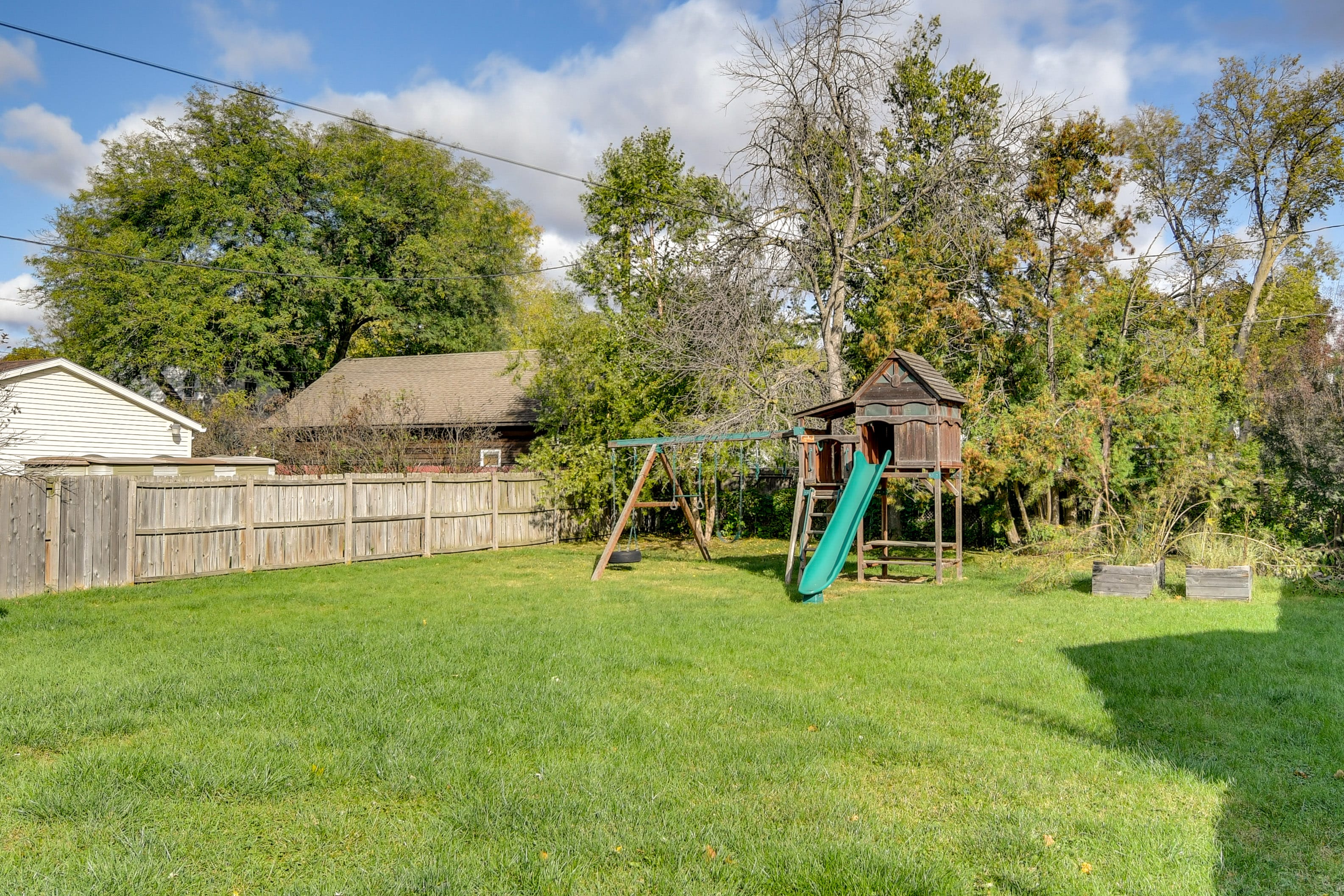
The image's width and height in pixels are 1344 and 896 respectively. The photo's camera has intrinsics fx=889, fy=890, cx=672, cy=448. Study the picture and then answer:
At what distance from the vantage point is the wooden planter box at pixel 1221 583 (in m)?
10.4

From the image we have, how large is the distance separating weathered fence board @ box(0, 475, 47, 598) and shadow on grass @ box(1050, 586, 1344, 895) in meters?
11.9

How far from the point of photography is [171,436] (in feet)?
79.2

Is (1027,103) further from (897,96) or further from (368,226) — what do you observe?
(368,226)

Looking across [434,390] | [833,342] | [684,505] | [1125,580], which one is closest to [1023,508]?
[833,342]

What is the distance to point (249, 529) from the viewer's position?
538 inches

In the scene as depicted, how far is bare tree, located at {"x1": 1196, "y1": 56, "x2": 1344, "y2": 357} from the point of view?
62.8ft

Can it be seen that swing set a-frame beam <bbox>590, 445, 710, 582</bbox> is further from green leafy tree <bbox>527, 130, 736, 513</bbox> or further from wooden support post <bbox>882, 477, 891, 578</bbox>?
green leafy tree <bbox>527, 130, 736, 513</bbox>

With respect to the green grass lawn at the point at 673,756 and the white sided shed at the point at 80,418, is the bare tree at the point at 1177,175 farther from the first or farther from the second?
the white sided shed at the point at 80,418

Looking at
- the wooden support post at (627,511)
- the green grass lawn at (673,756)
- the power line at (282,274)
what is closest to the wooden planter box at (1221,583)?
the green grass lawn at (673,756)

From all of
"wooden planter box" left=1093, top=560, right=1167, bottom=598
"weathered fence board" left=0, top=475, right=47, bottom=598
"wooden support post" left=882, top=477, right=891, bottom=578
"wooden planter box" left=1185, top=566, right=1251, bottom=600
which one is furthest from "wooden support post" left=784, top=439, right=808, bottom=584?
"weathered fence board" left=0, top=475, right=47, bottom=598

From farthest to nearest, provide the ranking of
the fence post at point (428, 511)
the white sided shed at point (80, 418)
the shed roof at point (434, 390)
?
the shed roof at point (434, 390) → the white sided shed at point (80, 418) → the fence post at point (428, 511)

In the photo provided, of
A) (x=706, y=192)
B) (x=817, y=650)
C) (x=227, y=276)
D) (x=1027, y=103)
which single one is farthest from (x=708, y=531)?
(x=227, y=276)

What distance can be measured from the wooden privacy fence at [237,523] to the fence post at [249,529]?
0.04ft

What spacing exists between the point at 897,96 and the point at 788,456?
8049 mm
